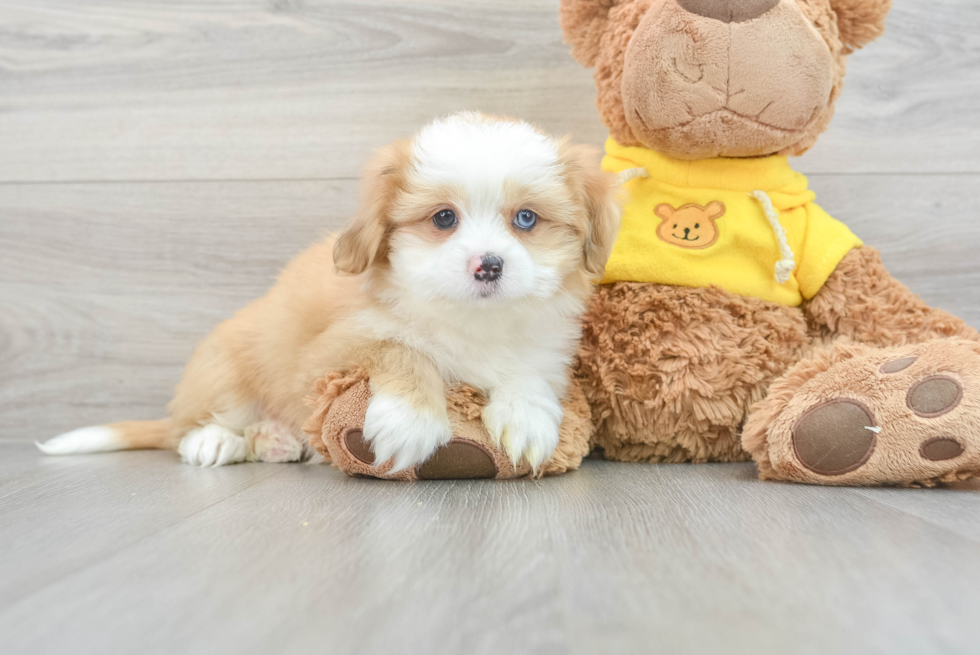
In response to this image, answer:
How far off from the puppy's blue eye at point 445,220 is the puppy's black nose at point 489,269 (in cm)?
14

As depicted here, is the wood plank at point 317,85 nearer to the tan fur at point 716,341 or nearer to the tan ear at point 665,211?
the tan ear at point 665,211

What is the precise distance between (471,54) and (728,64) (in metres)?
0.86

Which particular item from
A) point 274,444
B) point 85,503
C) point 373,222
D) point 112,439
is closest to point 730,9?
point 373,222

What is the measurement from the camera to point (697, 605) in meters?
0.68

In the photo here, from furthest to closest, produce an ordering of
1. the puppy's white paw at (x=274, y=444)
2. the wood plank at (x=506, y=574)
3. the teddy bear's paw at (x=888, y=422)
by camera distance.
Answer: the puppy's white paw at (x=274, y=444)
the teddy bear's paw at (x=888, y=422)
the wood plank at (x=506, y=574)

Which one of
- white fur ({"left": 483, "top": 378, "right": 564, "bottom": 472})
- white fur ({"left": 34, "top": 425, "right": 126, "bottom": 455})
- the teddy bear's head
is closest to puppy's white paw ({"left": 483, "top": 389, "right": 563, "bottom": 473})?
white fur ({"left": 483, "top": 378, "right": 564, "bottom": 472})

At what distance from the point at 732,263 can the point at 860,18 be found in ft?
1.88

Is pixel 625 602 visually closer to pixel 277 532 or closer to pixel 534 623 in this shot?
pixel 534 623

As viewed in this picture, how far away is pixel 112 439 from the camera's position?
5.77ft

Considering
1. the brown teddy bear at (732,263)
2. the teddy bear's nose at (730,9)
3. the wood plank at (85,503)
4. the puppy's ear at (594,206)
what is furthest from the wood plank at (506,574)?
the teddy bear's nose at (730,9)

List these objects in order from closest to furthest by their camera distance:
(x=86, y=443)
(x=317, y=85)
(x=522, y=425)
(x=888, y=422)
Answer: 1. (x=888, y=422)
2. (x=522, y=425)
3. (x=86, y=443)
4. (x=317, y=85)

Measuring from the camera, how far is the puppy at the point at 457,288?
119cm

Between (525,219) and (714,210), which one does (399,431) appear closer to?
(525,219)

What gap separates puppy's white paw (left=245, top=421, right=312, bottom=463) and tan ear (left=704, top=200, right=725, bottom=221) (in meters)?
1.01
